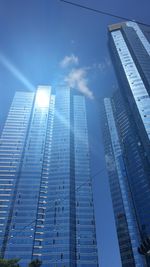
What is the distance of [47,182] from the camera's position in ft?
467

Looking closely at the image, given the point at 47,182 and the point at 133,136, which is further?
the point at 47,182

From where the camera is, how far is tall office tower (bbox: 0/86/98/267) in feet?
369

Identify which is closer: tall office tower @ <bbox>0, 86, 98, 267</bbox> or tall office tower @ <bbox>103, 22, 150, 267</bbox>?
tall office tower @ <bbox>103, 22, 150, 267</bbox>

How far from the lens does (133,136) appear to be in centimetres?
13038

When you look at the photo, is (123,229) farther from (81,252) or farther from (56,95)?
(56,95)

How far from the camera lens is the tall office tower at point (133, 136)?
10194 centimetres

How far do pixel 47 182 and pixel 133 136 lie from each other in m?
57.3

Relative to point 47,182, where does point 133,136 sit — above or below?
above

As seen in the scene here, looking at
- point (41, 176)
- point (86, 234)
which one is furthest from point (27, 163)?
point (86, 234)

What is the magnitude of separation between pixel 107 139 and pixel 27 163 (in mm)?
59434

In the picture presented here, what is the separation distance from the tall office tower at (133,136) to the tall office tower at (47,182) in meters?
18.4

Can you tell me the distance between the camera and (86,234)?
121 m

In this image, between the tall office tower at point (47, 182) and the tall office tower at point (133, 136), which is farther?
the tall office tower at point (47, 182)

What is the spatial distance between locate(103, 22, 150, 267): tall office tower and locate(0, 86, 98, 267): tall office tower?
18388 millimetres
